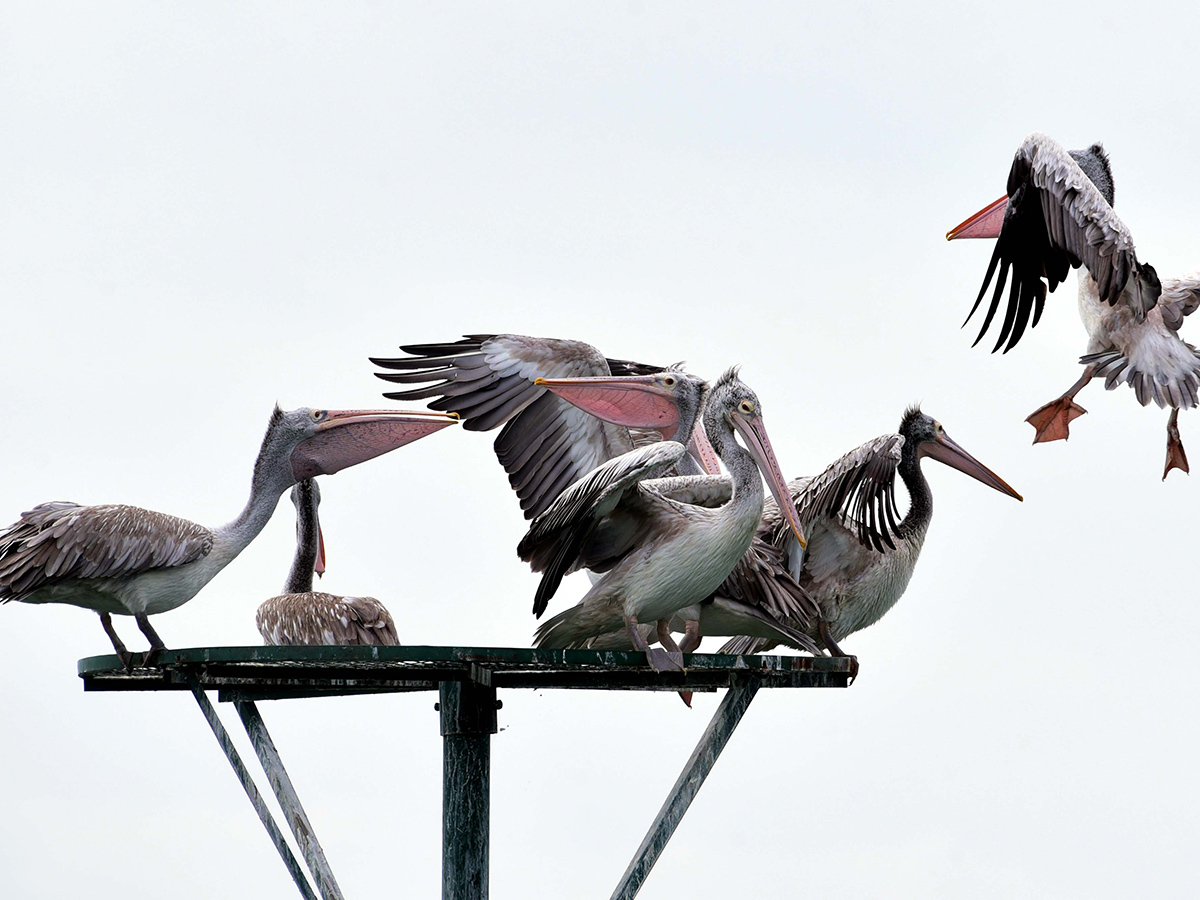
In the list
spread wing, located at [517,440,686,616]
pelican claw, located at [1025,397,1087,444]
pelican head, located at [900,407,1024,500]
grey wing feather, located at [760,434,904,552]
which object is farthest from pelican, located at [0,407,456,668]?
pelican claw, located at [1025,397,1087,444]

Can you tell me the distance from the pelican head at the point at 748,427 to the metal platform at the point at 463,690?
0.79m

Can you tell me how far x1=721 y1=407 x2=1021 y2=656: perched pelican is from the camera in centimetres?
805

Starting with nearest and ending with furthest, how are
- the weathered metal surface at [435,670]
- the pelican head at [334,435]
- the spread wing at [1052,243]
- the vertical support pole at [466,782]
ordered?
the weathered metal surface at [435,670], the vertical support pole at [466,782], the pelican head at [334,435], the spread wing at [1052,243]

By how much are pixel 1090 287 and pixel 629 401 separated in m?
3.68

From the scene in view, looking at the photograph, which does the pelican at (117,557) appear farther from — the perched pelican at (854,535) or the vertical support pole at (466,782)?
the perched pelican at (854,535)

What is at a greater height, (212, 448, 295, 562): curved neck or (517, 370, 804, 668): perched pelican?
(212, 448, 295, 562): curved neck

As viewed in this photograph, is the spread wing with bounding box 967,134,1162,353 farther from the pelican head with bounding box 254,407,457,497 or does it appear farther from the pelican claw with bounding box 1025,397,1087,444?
the pelican head with bounding box 254,407,457,497

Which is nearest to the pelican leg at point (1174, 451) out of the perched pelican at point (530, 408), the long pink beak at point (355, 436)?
the perched pelican at point (530, 408)

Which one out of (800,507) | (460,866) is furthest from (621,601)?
(800,507)

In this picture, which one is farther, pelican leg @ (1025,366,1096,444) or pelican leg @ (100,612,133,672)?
pelican leg @ (1025,366,1096,444)

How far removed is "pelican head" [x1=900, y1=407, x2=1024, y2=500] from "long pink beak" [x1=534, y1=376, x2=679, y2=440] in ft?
5.77

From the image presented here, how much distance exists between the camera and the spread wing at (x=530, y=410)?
8953mm

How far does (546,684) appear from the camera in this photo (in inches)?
255

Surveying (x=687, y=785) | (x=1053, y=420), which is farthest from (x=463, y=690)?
(x=1053, y=420)
